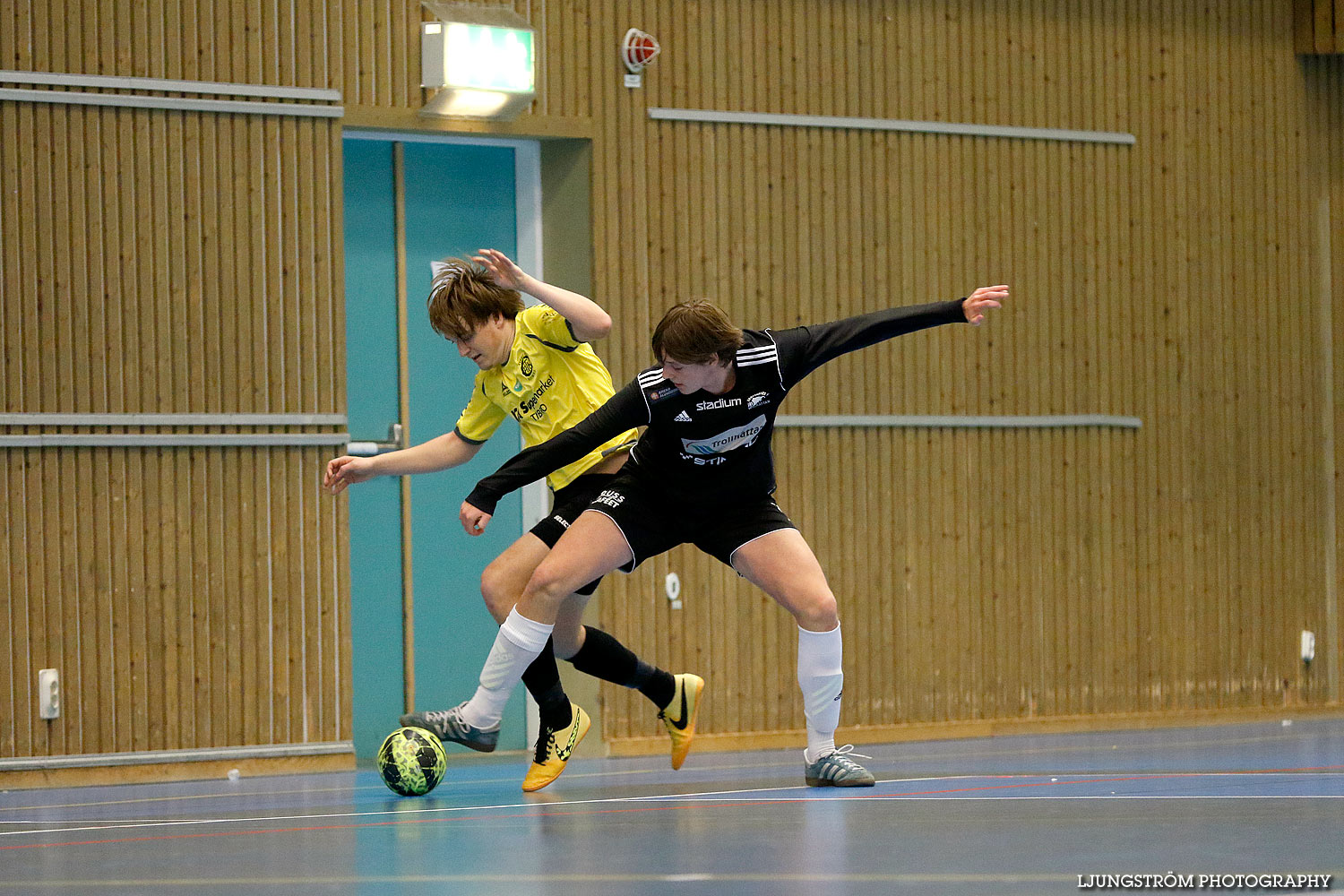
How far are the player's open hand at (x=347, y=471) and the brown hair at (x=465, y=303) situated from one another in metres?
0.52

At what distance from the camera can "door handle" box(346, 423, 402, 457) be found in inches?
316

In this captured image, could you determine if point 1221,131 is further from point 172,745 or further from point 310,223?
point 172,745

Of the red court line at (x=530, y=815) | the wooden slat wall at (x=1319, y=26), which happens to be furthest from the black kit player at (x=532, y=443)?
the wooden slat wall at (x=1319, y=26)

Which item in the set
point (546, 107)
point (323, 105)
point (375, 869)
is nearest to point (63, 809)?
point (375, 869)

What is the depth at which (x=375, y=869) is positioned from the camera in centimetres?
347

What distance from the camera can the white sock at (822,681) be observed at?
5117 mm

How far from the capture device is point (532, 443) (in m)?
5.65

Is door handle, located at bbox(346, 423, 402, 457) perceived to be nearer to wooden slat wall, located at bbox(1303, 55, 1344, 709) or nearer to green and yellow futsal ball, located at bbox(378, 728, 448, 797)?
green and yellow futsal ball, located at bbox(378, 728, 448, 797)

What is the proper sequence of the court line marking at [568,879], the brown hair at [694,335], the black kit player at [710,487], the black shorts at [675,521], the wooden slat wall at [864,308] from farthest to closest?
the wooden slat wall at [864,308], the black shorts at [675,521], the black kit player at [710,487], the brown hair at [694,335], the court line marking at [568,879]

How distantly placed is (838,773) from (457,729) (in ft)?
4.10

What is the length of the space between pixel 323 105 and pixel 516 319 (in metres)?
2.69

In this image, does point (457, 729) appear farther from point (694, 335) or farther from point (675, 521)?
point (694, 335)

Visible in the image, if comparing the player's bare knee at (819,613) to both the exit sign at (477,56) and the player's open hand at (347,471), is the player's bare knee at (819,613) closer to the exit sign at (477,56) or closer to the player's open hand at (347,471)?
the player's open hand at (347,471)

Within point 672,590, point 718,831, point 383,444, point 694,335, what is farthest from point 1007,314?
point 718,831
